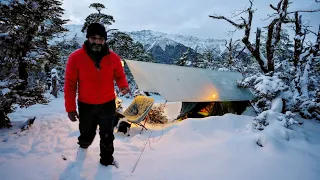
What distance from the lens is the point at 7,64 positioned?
3.76 meters

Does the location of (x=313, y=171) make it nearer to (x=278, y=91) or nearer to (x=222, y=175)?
(x=222, y=175)

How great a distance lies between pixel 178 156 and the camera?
300 cm

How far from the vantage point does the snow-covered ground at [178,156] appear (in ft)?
8.10

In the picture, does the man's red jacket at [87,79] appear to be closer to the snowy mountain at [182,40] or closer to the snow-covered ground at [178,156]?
the snow-covered ground at [178,156]

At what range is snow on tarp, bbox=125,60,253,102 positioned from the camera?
5254mm

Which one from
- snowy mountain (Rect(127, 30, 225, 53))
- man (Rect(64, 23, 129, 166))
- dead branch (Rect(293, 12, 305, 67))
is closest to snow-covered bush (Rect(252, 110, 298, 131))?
man (Rect(64, 23, 129, 166))

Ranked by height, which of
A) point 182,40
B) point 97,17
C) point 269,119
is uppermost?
point 182,40

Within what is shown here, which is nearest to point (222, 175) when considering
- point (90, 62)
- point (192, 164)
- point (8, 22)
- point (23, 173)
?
point (192, 164)

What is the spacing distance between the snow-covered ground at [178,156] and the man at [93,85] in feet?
1.38

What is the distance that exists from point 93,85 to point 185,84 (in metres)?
3.71

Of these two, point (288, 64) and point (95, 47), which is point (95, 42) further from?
point (288, 64)

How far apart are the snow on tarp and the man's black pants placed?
7.67 ft

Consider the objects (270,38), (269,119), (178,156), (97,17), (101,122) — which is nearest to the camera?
(101,122)

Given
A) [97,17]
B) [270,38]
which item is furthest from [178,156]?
[97,17]
